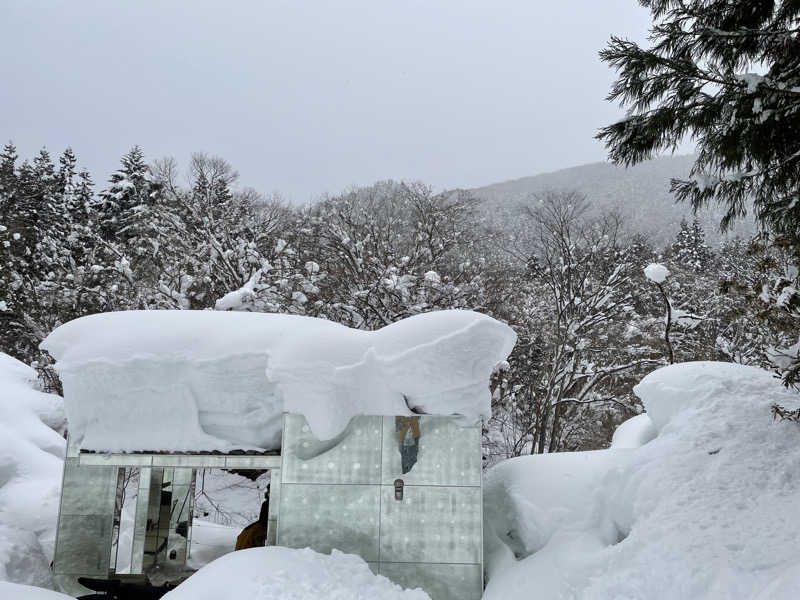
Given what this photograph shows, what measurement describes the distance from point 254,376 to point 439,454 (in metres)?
2.32

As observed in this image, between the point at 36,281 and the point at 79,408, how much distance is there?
16268 mm

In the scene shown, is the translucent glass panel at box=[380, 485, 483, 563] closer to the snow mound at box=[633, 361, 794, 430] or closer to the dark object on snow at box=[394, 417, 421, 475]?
the dark object on snow at box=[394, 417, 421, 475]

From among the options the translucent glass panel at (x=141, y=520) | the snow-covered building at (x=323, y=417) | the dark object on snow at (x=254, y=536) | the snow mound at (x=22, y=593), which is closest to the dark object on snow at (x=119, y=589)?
the dark object on snow at (x=254, y=536)

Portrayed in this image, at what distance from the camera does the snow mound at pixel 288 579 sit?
5.78 meters

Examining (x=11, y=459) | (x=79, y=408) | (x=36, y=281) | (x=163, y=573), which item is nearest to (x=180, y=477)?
(x=163, y=573)

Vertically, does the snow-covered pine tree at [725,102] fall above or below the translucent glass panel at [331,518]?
above

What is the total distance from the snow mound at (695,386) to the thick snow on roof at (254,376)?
202 cm

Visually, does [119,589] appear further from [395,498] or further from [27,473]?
[395,498]

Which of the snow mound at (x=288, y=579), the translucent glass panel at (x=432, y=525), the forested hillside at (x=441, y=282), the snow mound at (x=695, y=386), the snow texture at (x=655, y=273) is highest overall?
the forested hillside at (x=441, y=282)

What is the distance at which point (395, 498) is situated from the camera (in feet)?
22.6

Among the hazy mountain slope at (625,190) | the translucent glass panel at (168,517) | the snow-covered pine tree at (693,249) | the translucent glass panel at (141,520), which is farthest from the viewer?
the hazy mountain slope at (625,190)

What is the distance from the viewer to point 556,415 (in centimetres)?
1580

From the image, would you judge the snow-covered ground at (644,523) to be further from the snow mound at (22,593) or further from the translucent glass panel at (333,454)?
the translucent glass panel at (333,454)

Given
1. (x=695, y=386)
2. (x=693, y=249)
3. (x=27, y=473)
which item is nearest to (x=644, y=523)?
(x=695, y=386)
